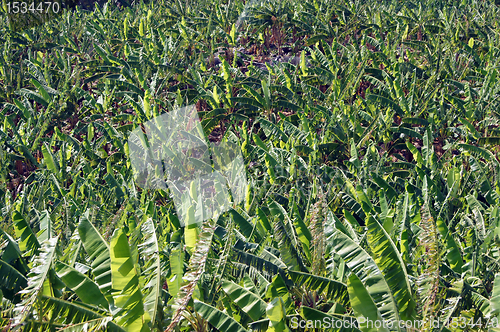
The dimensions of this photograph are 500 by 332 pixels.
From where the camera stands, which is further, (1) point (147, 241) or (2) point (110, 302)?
(1) point (147, 241)

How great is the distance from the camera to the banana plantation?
2.09 m

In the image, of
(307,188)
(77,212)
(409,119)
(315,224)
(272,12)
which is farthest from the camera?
(272,12)

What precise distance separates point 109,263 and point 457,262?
6.65 feet

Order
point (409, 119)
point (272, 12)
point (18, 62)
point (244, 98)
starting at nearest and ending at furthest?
point (409, 119) < point (244, 98) < point (18, 62) < point (272, 12)

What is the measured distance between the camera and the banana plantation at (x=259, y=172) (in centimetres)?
209

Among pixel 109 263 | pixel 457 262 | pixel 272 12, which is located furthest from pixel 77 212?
pixel 272 12

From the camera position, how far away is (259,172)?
381 cm

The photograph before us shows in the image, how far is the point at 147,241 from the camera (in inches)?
90.5

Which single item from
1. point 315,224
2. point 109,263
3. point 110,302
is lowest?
point 110,302

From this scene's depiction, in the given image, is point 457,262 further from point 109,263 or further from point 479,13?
point 479,13

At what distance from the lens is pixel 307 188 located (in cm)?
344

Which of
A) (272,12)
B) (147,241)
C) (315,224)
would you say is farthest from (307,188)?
(272,12)

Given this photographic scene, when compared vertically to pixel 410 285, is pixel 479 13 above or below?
above

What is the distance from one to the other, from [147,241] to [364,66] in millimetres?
3457
